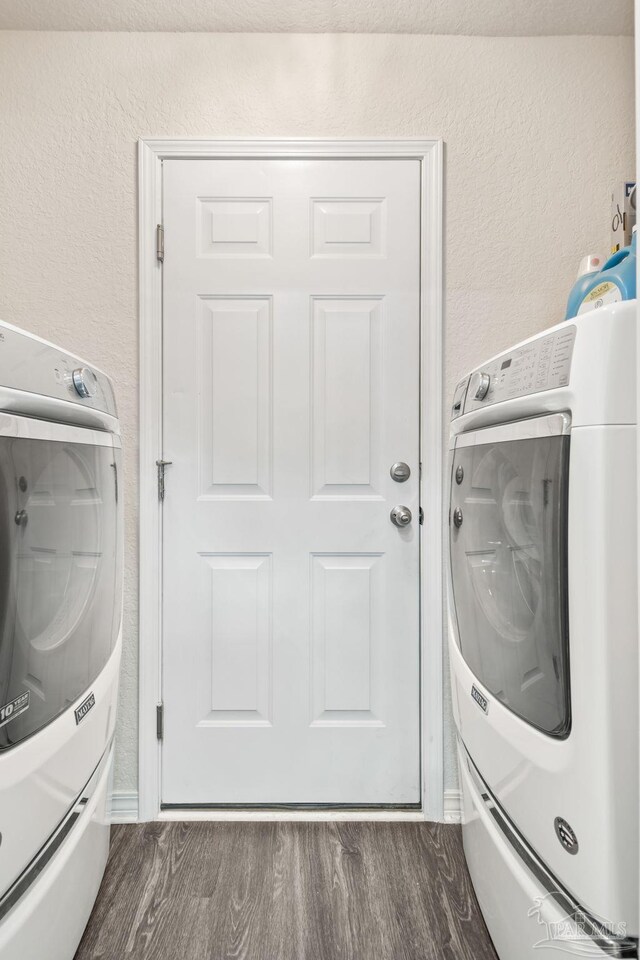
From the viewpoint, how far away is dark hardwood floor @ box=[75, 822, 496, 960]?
1.25m

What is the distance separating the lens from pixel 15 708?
2.73ft

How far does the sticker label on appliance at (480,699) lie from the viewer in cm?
109

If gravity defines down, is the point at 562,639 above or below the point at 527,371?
below

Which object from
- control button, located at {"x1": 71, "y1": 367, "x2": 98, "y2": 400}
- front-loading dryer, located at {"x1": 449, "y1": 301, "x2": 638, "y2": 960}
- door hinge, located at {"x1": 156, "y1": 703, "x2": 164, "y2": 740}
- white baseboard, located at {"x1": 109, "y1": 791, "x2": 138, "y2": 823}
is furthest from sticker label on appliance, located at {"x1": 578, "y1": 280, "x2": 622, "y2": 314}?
white baseboard, located at {"x1": 109, "y1": 791, "x2": 138, "y2": 823}

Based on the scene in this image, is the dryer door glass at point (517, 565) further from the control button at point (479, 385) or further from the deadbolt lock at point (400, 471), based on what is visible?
the deadbolt lock at point (400, 471)

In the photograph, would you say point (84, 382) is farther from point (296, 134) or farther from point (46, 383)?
point (296, 134)

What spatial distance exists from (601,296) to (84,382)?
1.25m

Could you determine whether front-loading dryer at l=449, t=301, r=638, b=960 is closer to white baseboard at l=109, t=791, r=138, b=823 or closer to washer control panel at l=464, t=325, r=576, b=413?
washer control panel at l=464, t=325, r=576, b=413

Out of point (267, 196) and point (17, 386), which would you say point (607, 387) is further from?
point (267, 196)

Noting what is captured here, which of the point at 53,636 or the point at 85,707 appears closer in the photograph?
the point at 53,636

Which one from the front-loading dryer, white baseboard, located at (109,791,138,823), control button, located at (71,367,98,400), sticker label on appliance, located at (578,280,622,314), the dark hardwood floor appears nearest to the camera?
the front-loading dryer

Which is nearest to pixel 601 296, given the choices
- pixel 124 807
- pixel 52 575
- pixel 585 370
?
pixel 585 370

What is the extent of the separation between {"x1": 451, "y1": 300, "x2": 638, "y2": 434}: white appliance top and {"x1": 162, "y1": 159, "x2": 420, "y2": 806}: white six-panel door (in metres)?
0.86

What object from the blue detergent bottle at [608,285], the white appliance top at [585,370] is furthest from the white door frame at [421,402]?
the white appliance top at [585,370]
